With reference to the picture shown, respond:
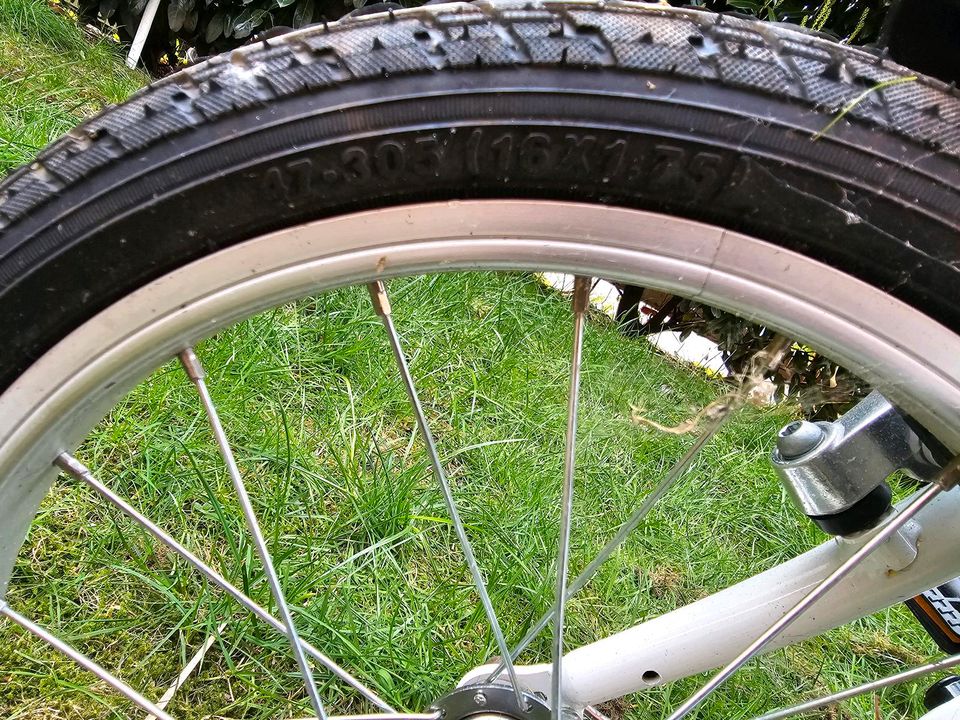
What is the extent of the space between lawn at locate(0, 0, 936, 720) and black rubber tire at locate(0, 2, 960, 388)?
0.34 m

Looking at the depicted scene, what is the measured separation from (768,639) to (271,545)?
58 cm

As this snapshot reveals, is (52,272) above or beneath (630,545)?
above

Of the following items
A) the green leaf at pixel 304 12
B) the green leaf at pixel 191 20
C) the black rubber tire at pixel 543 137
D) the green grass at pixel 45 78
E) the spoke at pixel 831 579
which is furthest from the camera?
the green leaf at pixel 191 20

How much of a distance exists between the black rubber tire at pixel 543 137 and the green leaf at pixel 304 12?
179 cm

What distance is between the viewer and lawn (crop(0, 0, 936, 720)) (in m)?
0.84

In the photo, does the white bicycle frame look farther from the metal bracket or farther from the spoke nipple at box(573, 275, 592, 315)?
the spoke nipple at box(573, 275, 592, 315)

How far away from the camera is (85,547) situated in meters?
0.89

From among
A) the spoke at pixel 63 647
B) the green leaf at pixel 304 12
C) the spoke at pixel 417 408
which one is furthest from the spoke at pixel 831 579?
the green leaf at pixel 304 12

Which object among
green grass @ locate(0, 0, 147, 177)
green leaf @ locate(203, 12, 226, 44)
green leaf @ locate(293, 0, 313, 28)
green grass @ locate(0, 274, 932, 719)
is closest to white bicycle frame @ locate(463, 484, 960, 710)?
green grass @ locate(0, 274, 932, 719)

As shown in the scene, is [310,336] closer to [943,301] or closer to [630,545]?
[630,545]

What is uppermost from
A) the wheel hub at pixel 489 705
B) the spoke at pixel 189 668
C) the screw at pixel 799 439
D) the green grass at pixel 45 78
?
the green grass at pixel 45 78

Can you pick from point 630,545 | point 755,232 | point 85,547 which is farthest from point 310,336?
point 755,232

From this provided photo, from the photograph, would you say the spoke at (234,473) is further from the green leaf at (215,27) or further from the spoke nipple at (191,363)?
the green leaf at (215,27)

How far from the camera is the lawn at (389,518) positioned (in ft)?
2.74
